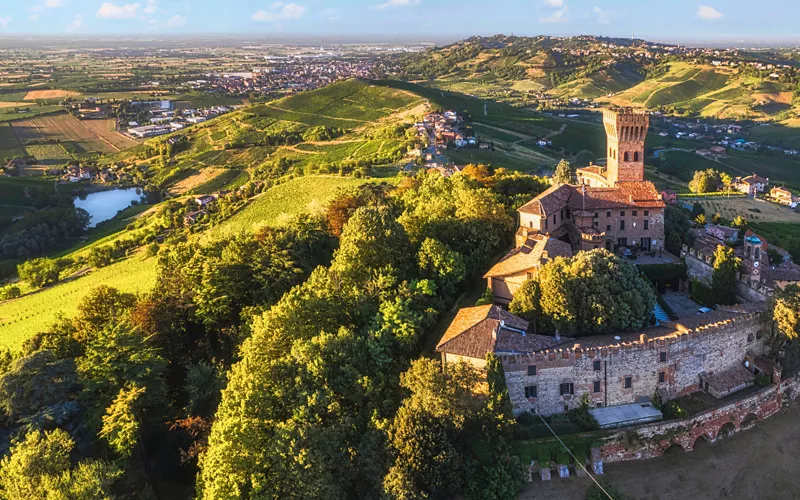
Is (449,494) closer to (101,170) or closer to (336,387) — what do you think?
(336,387)

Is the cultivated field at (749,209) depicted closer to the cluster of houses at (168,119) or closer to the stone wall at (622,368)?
the stone wall at (622,368)

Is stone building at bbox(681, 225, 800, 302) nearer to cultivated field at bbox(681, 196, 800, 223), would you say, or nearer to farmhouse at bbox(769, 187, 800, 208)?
cultivated field at bbox(681, 196, 800, 223)

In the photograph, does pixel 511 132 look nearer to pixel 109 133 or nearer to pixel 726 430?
pixel 726 430

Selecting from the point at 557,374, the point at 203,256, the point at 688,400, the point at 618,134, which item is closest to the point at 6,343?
the point at 203,256

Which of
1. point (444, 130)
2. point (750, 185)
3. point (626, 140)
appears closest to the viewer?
point (626, 140)

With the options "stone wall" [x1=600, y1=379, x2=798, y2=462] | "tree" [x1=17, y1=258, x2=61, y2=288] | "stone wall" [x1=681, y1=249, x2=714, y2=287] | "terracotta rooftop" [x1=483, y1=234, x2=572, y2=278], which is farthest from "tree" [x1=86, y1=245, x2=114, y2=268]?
"stone wall" [x1=681, y1=249, x2=714, y2=287]

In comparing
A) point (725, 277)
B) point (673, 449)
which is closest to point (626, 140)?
point (725, 277)

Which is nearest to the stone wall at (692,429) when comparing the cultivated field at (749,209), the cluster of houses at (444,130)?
the cultivated field at (749,209)
